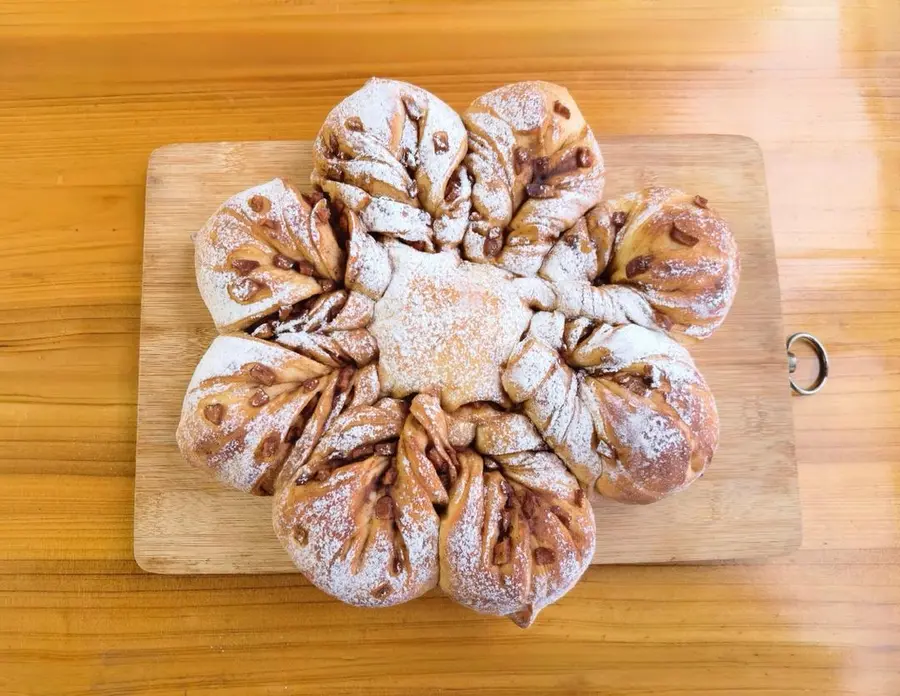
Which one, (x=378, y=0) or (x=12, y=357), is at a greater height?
(x=378, y=0)

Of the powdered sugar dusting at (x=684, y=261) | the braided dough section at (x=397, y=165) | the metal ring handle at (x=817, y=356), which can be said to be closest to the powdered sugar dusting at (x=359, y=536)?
the braided dough section at (x=397, y=165)

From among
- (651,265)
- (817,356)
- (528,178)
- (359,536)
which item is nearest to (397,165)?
(528,178)

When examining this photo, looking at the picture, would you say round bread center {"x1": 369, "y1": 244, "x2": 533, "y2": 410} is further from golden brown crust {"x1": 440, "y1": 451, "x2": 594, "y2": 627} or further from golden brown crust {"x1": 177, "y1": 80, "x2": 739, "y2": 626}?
golden brown crust {"x1": 440, "y1": 451, "x2": 594, "y2": 627}

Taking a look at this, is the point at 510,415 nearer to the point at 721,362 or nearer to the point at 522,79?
the point at 721,362

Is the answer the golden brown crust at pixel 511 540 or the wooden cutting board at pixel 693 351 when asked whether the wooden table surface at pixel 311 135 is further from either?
the golden brown crust at pixel 511 540

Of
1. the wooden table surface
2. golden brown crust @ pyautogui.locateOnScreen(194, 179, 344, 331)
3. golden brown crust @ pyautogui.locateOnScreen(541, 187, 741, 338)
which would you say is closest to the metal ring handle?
the wooden table surface

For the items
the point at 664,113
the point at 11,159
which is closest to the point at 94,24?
the point at 11,159
